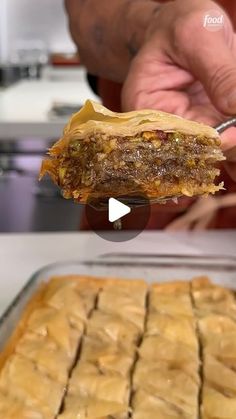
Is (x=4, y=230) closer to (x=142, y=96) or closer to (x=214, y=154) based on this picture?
(x=142, y=96)

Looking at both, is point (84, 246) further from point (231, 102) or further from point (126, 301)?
point (231, 102)

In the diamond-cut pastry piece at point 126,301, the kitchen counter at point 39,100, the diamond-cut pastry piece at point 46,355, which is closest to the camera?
the diamond-cut pastry piece at point 46,355

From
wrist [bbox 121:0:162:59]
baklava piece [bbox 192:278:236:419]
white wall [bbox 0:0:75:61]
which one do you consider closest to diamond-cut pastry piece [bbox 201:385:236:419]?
baklava piece [bbox 192:278:236:419]

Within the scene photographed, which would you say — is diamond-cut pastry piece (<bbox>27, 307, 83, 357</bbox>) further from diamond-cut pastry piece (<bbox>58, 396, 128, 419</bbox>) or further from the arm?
the arm

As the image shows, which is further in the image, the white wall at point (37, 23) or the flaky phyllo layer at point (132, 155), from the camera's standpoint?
the white wall at point (37, 23)

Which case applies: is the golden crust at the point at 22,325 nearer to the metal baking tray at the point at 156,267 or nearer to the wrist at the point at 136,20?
the metal baking tray at the point at 156,267

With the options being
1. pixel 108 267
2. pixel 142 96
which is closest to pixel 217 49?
pixel 142 96

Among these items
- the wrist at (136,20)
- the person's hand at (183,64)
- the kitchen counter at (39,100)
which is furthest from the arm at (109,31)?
the kitchen counter at (39,100)
